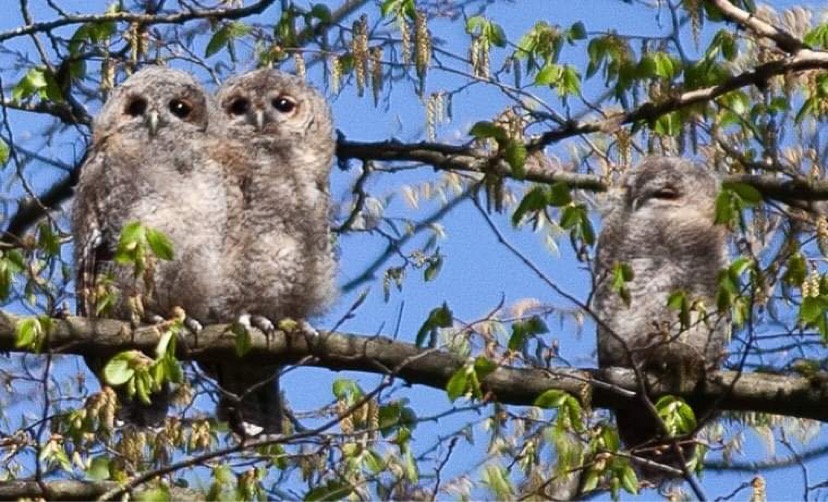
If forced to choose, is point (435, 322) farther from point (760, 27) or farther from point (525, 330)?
point (760, 27)

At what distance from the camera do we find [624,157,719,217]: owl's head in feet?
20.8

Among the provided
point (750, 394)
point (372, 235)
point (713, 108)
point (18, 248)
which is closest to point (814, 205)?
point (713, 108)

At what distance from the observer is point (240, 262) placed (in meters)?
6.16

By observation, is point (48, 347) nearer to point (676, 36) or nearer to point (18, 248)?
point (18, 248)

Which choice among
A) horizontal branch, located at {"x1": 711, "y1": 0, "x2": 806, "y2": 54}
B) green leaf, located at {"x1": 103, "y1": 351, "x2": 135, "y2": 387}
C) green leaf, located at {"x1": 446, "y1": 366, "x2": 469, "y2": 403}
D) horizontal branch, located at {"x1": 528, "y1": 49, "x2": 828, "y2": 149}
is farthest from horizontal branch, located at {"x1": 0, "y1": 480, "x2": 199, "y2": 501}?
horizontal branch, located at {"x1": 711, "y1": 0, "x2": 806, "y2": 54}

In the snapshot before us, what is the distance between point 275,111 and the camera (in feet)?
21.1

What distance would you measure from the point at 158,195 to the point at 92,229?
29cm

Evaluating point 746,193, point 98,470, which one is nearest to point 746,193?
point 746,193

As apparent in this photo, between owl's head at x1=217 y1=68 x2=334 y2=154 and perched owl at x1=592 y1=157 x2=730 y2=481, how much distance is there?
1155mm

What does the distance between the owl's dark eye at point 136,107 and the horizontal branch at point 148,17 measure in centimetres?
31

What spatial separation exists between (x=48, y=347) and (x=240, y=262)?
1.67 meters

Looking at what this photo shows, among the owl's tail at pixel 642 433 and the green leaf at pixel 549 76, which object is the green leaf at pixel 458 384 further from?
the green leaf at pixel 549 76

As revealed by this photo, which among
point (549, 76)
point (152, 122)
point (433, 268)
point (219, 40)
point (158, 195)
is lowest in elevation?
point (433, 268)

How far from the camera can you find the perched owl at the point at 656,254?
6.15m
